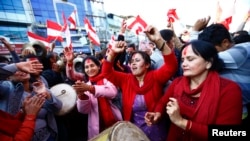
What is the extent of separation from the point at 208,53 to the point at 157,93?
2.77ft

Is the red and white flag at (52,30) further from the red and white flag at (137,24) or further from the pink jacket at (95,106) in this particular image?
the pink jacket at (95,106)

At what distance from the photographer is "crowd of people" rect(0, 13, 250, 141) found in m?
1.75

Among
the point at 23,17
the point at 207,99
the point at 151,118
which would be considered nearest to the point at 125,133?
the point at 151,118

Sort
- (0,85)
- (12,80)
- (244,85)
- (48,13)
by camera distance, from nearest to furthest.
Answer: (244,85) → (0,85) → (12,80) → (48,13)

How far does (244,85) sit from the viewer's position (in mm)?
2025

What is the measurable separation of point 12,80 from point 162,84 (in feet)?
6.02

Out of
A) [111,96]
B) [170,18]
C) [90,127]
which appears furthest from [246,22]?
[90,127]

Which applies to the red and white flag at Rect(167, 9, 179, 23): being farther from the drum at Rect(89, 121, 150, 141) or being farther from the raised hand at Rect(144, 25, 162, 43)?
the drum at Rect(89, 121, 150, 141)

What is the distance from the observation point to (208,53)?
1896 mm

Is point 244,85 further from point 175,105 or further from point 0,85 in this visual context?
point 0,85

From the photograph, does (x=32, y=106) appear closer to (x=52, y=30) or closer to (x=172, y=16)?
(x=52, y=30)

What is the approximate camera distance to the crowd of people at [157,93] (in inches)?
68.8

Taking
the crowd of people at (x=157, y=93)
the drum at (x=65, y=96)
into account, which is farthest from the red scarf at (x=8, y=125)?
the drum at (x=65, y=96)

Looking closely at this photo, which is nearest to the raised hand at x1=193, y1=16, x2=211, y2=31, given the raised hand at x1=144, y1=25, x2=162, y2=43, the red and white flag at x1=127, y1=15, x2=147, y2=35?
the raised hand at x1=144, y1=25, x2=162, y2=43
